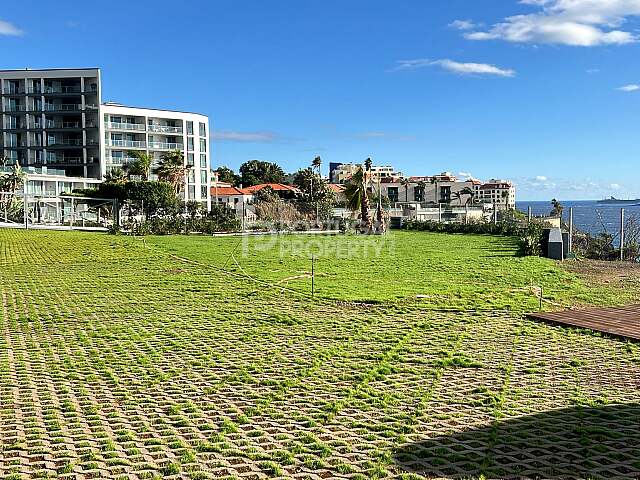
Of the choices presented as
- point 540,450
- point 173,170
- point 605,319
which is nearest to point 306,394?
point 540,450

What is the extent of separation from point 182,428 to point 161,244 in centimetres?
2211

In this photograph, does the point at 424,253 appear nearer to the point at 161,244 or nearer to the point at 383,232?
the point at 161,244

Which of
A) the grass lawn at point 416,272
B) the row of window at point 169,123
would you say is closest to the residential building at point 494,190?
the row of window at point 169,123

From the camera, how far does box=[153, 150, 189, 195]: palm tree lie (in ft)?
182

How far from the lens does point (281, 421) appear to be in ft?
18.8

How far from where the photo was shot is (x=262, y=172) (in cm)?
10100

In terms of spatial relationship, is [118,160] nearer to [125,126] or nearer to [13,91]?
[125,126]

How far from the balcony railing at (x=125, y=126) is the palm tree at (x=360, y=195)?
3263 cm

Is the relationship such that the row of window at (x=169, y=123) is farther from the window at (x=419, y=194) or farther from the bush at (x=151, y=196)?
the window at (x=419, y=194)

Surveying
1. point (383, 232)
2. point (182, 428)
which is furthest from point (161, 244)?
point (182, 428)

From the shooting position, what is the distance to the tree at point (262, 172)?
324 ft

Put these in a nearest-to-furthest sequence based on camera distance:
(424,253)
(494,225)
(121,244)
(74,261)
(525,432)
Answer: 1. (525,432)
2. (74,261)
3. (424,253)
4. (121,244)
5. (494,225)

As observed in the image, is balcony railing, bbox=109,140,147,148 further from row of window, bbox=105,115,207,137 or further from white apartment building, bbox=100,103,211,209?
row of window, bbox=105,115,207,137

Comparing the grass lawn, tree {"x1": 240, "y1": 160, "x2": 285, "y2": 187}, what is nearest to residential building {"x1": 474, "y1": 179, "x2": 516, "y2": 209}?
tree {"x1": 240, "y1": 160, "x2": 285, "y2": 187}
